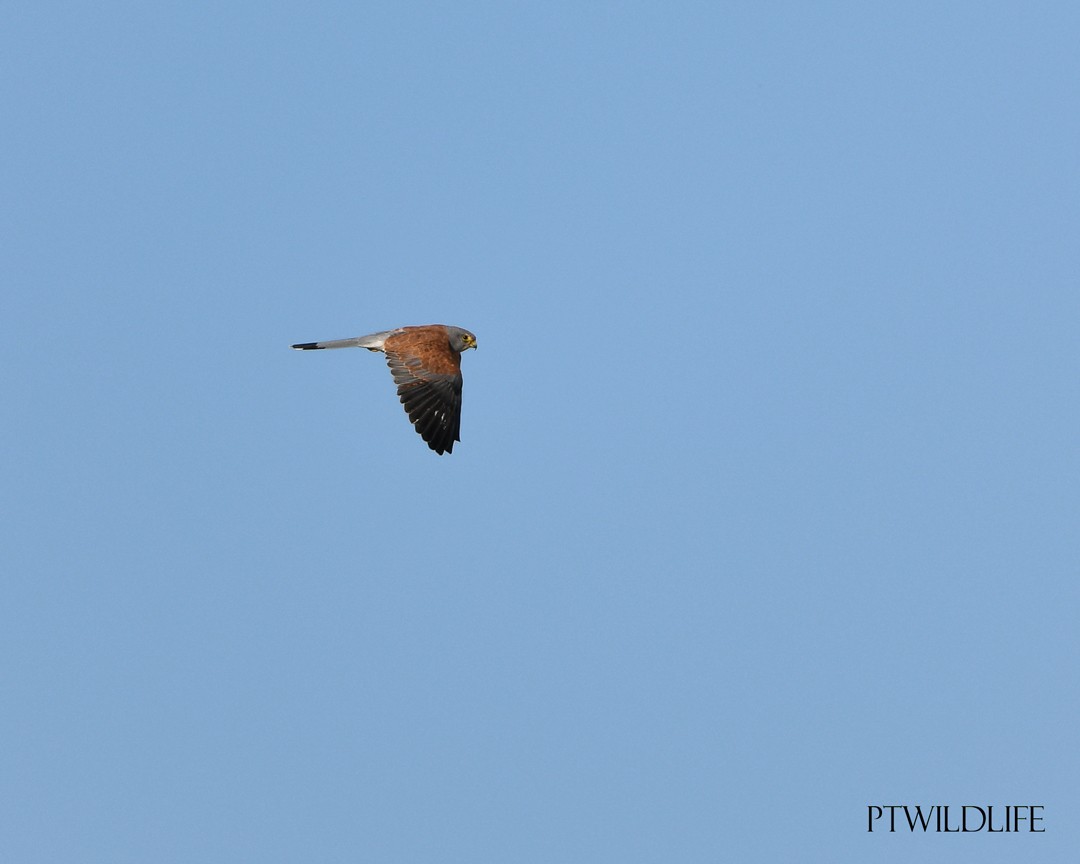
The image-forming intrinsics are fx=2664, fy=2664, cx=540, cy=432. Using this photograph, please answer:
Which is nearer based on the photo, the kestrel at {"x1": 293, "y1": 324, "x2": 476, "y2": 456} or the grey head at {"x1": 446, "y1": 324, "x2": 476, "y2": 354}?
the kestrel at {"x1": 293, "y1": 324, "x2": 476, "y2": 456}

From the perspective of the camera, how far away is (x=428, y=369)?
133 ft

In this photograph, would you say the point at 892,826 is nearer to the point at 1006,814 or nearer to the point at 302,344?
the point at 1006,814

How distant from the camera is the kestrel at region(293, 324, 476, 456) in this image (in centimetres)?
3972

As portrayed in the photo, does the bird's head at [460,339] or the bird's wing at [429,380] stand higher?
the bird's head at [460,339]

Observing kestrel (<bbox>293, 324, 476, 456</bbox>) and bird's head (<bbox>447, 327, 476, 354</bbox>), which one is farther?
bird's head (<bbox>447, 327, 476, 354</bbox>)

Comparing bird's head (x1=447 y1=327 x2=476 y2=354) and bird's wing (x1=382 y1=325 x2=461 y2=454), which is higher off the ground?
bird's head (x1=447 y1=327 x2=476 y2=354)

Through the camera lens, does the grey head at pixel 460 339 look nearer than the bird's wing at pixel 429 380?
No

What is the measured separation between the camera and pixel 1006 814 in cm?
4719

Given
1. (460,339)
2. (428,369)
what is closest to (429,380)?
(428,369)

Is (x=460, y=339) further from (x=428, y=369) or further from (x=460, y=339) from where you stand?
(x=428, y=369)

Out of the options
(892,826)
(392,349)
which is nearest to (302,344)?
(392,349)

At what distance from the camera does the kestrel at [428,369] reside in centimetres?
3972

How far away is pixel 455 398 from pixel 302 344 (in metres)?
2.67

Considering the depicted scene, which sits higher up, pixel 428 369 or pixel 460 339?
pixel 460 339
